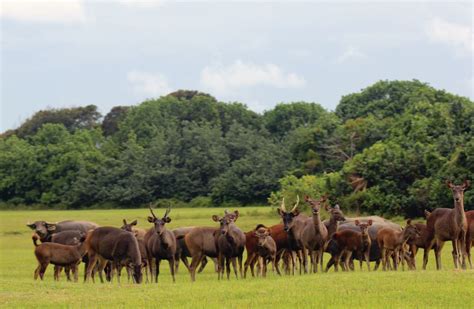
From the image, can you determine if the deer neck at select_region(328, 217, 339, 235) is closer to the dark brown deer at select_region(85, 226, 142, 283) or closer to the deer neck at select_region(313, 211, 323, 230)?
the deer neck at select_region(313, 211, 323, 230)

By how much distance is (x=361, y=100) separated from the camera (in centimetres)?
9112

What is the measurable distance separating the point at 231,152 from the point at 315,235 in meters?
61.2

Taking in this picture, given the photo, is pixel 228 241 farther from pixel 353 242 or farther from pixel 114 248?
pixel 353 242

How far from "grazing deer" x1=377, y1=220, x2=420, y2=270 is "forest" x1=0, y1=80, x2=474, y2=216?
910 inches

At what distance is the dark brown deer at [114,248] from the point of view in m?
24.5

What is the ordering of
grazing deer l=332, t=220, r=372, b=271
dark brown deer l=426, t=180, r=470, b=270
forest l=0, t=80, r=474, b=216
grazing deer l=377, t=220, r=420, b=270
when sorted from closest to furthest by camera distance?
dark brown deer l=426, t=180, r=470, b=270
grazing deer l=377, t=220, r=420, b=270
grazing deer l=332, t=220, r=372, b=271
forest l=0, t=80, r=474, b=216

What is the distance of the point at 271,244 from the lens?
26.0 meters

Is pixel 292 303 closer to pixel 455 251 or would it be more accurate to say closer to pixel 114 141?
pixel 455 251

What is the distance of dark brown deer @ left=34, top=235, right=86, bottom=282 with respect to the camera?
25.5 m

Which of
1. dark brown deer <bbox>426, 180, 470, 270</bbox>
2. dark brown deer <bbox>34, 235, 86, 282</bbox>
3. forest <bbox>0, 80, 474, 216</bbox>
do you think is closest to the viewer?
dark brown deer <bbox>426, 180, 470, 270</bbox>

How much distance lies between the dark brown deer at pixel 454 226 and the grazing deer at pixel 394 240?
61 cm

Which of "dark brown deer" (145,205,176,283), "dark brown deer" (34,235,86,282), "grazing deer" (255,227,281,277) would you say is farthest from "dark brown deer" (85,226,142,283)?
"grazing deer" (255,227,281,277)

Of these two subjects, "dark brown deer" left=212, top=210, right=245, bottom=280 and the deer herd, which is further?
"dark brown deer" left=212, top=210, right=245, bottom=280

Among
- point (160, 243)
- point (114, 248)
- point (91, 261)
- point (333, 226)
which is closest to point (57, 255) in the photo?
point (91, 261)
